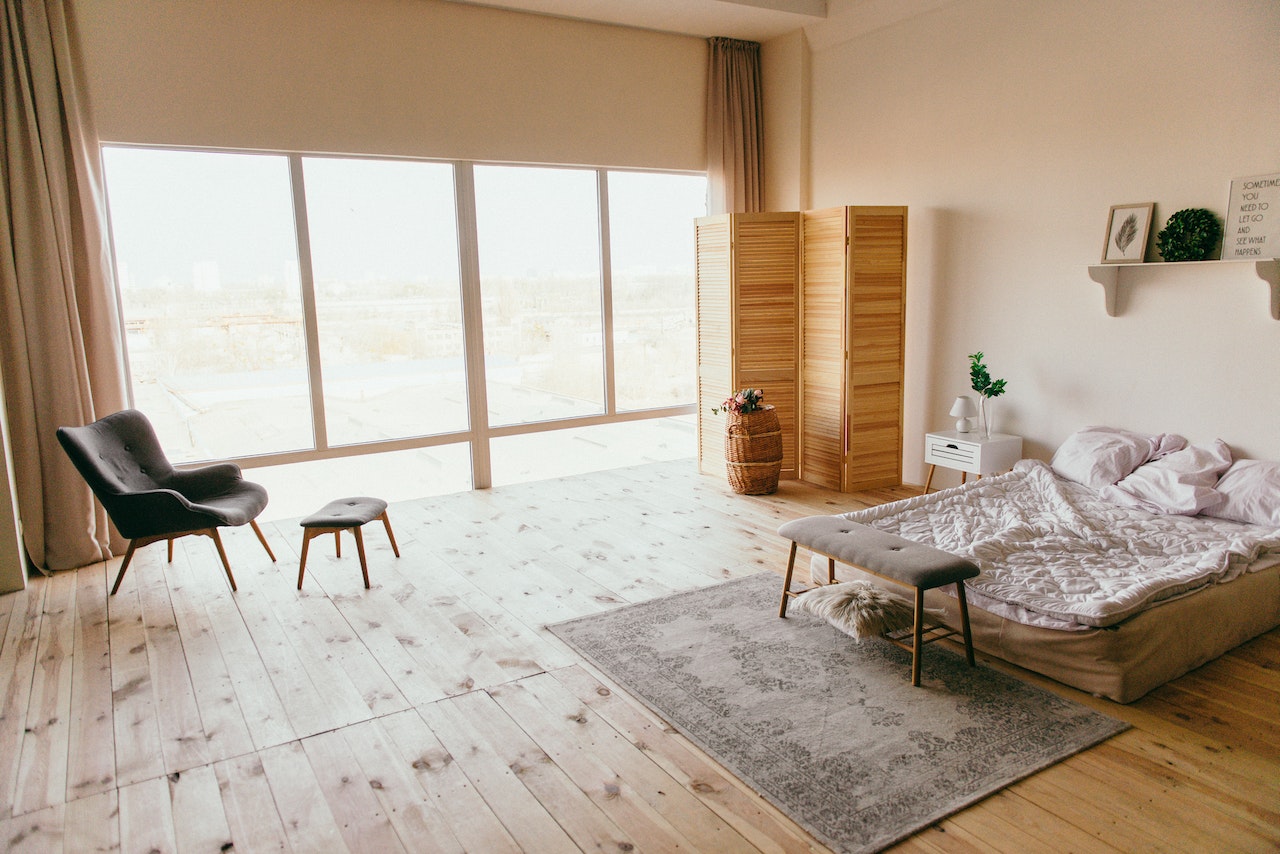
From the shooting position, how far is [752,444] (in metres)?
5.36

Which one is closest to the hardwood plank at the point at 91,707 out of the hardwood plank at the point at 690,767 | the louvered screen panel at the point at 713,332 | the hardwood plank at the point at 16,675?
the hardwood plank at the point at 16,675

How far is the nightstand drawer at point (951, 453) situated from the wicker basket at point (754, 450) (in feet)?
3.05

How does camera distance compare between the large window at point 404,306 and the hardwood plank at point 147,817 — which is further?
the large window at point 404,306

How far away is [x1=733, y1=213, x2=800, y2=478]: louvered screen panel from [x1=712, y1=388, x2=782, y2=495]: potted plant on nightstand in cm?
26

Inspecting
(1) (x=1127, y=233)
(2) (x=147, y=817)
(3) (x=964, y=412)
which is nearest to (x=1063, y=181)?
(1) (x=1127, y=233)

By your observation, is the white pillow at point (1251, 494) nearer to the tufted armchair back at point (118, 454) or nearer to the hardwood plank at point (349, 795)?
the hardwood plank at point (349, 795)

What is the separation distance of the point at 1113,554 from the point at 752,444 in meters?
2.34

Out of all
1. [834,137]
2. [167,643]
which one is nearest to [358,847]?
[167,643]

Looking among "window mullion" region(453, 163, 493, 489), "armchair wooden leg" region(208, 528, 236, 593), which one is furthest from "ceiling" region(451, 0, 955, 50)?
"armchair wooden leg" region(208, 528, 236, 593)

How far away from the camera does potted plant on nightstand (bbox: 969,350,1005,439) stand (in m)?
4.82

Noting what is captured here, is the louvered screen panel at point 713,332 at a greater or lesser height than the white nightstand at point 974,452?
greater

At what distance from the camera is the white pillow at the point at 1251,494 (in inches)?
140

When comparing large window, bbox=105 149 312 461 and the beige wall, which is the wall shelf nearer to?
the beige wall

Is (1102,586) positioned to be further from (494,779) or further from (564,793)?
(494,779)
